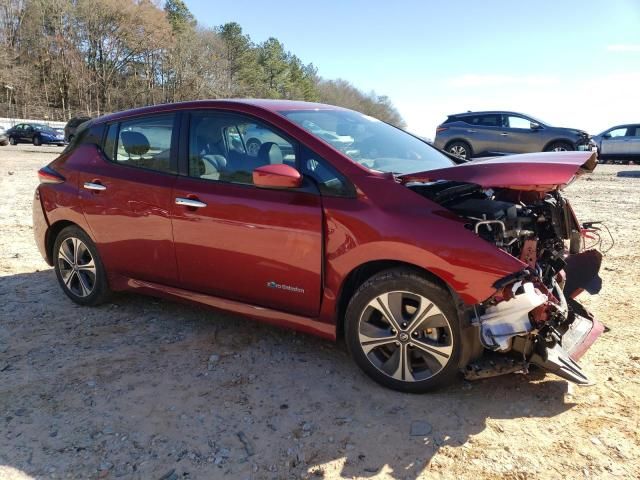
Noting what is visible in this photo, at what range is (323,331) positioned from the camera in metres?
3.32

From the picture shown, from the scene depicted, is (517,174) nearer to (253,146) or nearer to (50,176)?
(253,146)

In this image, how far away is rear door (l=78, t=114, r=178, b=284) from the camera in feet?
12.8

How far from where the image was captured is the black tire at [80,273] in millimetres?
4445

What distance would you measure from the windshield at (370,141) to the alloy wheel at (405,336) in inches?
35.7

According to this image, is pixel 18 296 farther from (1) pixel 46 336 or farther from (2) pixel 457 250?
(2) pixel 457 250

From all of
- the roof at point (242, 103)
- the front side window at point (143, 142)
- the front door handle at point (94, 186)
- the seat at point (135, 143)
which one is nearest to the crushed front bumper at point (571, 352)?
the roof at point (242, 103)

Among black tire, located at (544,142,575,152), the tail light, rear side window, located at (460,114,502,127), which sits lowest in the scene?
the tail light

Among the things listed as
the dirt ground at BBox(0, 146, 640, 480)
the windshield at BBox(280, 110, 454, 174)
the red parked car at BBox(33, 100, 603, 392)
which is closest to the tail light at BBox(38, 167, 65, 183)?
the red parked car at BBox(33, 100, 603, 392)

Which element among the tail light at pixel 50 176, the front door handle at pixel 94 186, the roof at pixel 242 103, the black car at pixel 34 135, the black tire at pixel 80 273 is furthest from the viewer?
the black car at pixel 34 135

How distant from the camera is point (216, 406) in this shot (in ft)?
9.95

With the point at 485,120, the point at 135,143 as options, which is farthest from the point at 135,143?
the point at 485,120

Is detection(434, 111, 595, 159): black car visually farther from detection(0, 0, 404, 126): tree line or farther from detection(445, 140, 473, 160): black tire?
detection(0, 0, 404, 126): tree line

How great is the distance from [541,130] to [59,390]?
1593 cm

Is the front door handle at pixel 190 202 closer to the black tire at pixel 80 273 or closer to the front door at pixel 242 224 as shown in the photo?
the front door at pixel 242 224
